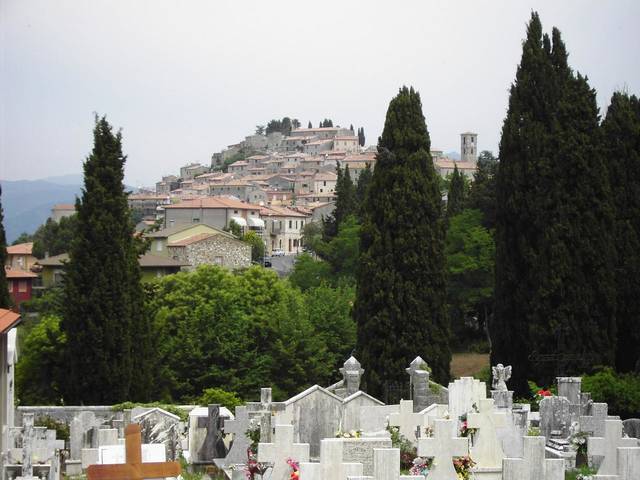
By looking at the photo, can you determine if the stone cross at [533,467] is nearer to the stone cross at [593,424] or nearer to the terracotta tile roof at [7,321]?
the stone cross at [593,424]

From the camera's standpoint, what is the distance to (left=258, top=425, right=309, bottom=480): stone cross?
13.7 m

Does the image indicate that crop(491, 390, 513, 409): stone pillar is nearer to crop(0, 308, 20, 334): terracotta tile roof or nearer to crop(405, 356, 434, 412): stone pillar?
crop(405, 356, 434, 412): stone pillar

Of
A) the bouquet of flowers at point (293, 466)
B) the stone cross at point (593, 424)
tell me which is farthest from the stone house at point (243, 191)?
the bouquet of flowers at point (293, 466)

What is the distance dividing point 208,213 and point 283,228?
23953 millimetres

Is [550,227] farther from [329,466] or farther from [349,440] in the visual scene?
[329,466]

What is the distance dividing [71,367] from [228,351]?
6960 millimetres

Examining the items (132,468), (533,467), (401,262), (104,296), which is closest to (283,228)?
(401,262)

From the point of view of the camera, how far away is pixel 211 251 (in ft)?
191

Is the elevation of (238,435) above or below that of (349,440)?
below

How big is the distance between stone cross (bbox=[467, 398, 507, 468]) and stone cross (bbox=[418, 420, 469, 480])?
1711 millimetres

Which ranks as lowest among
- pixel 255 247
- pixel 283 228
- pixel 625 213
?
pixel 625 213

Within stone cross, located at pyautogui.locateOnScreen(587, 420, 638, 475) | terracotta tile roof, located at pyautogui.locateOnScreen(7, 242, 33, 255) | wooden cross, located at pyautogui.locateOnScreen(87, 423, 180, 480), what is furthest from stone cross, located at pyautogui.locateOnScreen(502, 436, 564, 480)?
terracotta tile roof, located at pyautogui.locateOnScreen(7, 242, 33, 255)

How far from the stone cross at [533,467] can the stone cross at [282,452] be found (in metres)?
2.71

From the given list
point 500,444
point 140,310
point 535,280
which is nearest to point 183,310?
point 140,310
